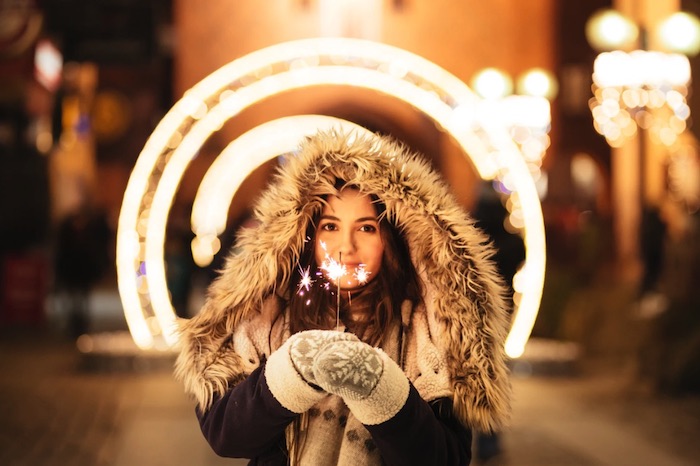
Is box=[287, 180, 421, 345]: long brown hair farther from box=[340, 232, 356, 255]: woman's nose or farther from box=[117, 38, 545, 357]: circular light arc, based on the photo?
box=[117, 38, 545, 357]: circular light arc

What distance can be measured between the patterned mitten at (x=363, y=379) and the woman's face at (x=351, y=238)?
0.37 metres

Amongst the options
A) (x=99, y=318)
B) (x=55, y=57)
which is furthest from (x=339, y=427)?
(x=99, y=318)

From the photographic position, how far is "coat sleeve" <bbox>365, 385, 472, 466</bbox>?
292 cm

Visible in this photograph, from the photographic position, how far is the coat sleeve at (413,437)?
9.57ft

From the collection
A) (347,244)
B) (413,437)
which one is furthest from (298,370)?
(347,244)

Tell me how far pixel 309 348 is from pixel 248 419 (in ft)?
1.02

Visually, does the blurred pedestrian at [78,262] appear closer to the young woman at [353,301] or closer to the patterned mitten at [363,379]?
the young woman at [353,301]

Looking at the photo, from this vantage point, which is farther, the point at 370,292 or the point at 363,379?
the point at 370,292

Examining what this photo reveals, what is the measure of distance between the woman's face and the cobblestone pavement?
17.7 feet

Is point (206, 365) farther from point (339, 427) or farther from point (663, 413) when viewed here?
point (663, 413)

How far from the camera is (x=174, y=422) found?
10.3 metres

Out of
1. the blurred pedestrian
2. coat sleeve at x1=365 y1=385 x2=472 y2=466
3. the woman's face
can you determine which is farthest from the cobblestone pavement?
coat sleeve at x1=365 y1=385 x2=472 y2=466

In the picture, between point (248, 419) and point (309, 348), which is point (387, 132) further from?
point (309, 348)

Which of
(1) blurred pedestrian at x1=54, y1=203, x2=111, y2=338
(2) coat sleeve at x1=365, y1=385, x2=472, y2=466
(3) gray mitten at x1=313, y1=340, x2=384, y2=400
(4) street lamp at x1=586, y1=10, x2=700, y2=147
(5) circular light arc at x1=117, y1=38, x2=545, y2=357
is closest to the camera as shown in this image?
(3) gray mitten at x1=313, y1=340, x2=384, y2=400
